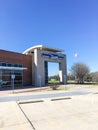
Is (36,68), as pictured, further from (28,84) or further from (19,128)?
(19,128)

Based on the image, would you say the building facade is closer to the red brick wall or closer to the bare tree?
the red brick wall

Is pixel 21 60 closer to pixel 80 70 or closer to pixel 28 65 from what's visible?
pixel 28 65

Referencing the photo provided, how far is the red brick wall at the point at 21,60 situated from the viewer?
104 ft

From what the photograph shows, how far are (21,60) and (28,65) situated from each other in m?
2.83

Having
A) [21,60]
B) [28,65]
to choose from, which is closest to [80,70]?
[28,65]

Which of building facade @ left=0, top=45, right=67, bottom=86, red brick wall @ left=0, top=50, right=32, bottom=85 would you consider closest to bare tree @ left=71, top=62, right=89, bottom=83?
building facade @ left=0, top=45, right=67, bottom=86

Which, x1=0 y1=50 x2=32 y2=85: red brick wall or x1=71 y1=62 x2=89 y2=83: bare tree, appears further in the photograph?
x1=71 y1=62 x2=89 y2=83: bare tree

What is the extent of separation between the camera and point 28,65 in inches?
1495

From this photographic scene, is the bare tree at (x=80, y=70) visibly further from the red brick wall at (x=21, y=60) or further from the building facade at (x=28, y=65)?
the red brick wall at (x=21, y=60)

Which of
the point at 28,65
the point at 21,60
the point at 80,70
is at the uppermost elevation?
the point at 21,60

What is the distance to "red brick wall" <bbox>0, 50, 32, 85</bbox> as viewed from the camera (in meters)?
31.8

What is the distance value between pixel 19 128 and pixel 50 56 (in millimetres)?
34638

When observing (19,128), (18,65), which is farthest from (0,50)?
(19,128)

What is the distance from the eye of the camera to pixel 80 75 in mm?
52594
